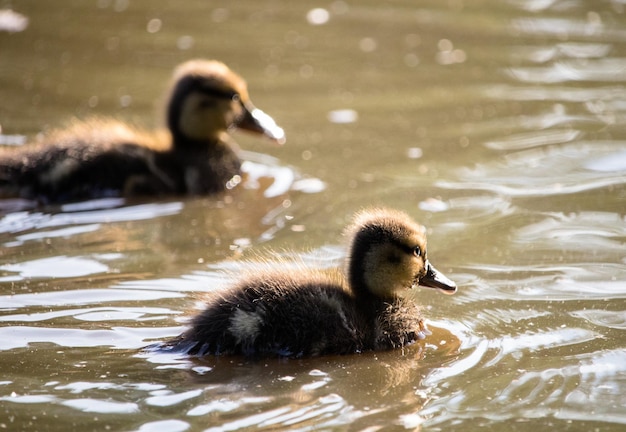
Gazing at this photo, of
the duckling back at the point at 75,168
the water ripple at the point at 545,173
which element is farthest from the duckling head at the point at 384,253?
the duckling back at the point at 75,168

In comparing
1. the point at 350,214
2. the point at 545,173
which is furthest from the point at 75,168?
the point at 545,173

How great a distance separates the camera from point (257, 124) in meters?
6.29

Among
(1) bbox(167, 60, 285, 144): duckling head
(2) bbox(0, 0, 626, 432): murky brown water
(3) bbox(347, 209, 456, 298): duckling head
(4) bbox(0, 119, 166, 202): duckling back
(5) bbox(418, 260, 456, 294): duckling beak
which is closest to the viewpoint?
(2) bbox(0, 0, 626, 432): murky brown water

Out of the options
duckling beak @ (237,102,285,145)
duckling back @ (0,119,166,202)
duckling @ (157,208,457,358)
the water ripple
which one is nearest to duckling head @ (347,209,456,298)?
duckling @ (157,208,457,358)

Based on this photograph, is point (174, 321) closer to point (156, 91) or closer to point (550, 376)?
point (550, 376)

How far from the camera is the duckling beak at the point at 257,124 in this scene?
625cm

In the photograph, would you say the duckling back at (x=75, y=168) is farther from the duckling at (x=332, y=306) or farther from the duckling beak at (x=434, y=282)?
the duckling beak at (x=434, y=282)

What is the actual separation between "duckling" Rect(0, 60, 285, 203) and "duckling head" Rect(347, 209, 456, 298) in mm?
1934

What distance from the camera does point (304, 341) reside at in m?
3.84

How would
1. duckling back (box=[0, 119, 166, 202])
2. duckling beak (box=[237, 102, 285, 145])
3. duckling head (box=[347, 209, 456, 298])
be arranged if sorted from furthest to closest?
duckling beak (box=[237, 102, 285, 145])
duckling back (box=[0, 119, 166, 202])
duckling head (box=[347, 209, 456, 298])

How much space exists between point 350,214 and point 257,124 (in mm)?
1175

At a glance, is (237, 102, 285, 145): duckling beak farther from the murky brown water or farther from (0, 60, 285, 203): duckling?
the murky brown water

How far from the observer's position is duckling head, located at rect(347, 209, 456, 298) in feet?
13.1

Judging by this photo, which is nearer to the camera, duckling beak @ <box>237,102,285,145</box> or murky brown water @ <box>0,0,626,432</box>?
murky brown water @ <box>0,0,626,432</box>
